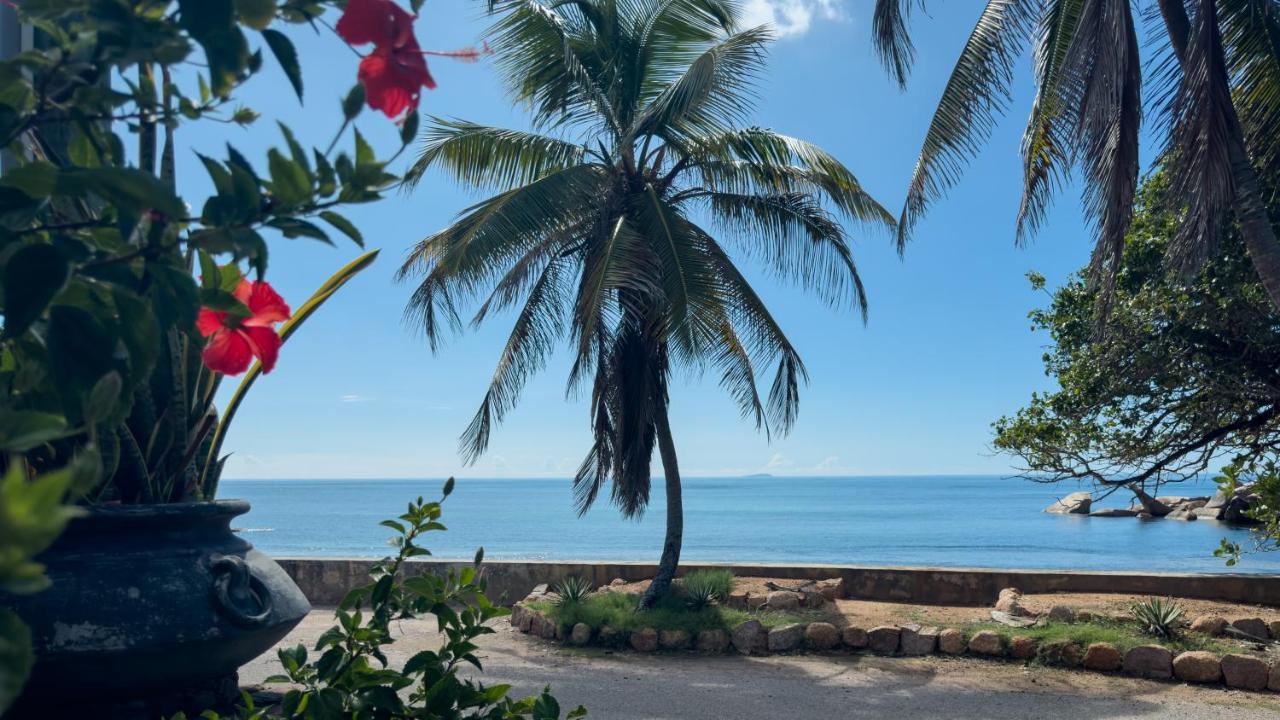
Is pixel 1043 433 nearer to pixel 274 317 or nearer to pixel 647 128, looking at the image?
pixel 647 128

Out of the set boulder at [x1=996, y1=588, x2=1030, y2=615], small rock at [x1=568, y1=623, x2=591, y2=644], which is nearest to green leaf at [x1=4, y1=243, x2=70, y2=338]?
small rock at [x1=568, y1=623, x2=591, y2=644]

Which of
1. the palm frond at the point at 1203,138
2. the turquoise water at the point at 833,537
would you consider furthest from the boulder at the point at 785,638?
the turquoise water at the point at 833,537

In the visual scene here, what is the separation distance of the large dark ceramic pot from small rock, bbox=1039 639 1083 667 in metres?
6.10

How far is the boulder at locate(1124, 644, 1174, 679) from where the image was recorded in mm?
6242

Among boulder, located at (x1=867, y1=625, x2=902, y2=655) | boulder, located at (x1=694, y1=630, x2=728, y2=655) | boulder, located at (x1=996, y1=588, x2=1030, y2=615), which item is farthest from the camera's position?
boulder, located at (x1=996, y1=588, x2=1030, y2=615)

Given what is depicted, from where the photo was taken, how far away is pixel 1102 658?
641cm

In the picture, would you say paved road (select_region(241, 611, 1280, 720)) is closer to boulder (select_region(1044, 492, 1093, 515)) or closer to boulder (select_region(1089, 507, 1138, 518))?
boulder (select_region(1044, 492, 1093, 515))

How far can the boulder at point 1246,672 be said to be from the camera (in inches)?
233

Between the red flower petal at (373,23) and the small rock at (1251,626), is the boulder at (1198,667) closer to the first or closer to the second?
the small rock at (1251,626)

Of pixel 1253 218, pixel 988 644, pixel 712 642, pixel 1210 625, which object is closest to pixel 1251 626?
pixel 1210 625

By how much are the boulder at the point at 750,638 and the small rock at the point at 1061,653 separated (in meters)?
2.10

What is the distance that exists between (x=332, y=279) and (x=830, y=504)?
7969 cm

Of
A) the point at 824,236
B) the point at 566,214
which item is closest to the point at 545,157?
the point at 566,214

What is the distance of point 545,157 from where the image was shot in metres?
8.86
